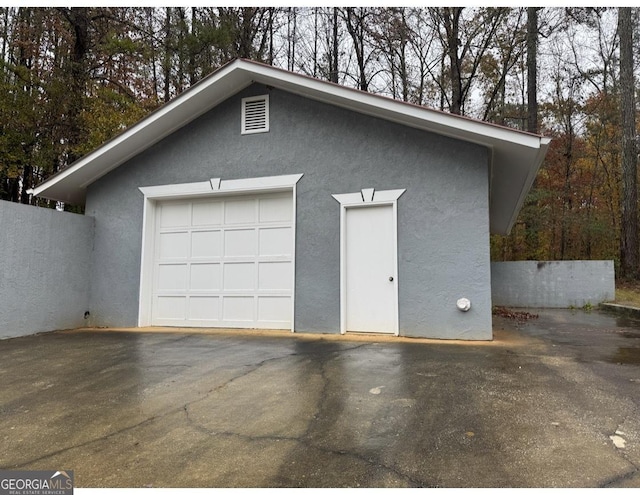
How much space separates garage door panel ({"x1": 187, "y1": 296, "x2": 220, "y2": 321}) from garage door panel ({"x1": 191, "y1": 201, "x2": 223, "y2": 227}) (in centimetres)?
143

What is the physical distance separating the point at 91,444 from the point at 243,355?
2.58 m

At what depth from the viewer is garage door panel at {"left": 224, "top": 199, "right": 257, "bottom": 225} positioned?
→ 7.57 metres

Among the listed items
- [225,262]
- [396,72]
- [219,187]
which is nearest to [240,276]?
[225,262]

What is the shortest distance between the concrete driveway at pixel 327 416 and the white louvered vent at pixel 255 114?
13.5ft

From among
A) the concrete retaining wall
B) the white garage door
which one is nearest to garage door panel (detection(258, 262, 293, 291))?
the white garage door

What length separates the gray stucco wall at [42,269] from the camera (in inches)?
262

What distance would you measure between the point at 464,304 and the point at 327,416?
3650 mm

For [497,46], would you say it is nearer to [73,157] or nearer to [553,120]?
[553,120]

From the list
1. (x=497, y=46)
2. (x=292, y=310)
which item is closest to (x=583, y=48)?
(x=497, y=46)

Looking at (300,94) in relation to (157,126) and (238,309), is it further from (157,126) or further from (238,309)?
(238,309)

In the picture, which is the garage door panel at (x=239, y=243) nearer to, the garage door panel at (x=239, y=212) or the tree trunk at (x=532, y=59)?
Result: the garage door panel at (x=239, y=212)

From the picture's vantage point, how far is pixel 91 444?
2.62m

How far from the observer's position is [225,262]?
761 centimetres

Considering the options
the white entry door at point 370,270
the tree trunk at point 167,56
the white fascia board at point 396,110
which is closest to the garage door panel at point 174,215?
the white fascia board at point 396,110
